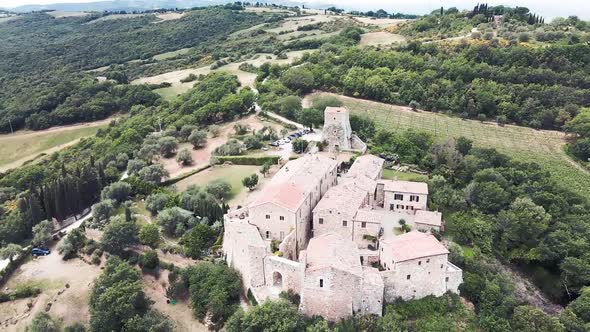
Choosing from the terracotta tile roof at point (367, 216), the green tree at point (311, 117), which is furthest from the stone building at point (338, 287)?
the green tree at point (311, 117)

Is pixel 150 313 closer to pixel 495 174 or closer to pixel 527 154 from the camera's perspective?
pixel 495 174

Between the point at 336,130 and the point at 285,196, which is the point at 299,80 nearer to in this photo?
the point at 336,130

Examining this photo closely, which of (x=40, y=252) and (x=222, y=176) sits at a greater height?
(x=222, y=176)

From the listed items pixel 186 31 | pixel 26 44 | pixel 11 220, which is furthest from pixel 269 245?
pixel 26 44

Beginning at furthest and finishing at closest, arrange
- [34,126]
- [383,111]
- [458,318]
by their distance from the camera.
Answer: [34,126] → [383,111] → [458,318]

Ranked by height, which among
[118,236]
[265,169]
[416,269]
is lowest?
[118,236]

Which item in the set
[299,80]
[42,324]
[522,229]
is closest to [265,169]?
[42,324]

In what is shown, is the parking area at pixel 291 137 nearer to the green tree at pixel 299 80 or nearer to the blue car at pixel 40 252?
the green tree at pixel 299 80
